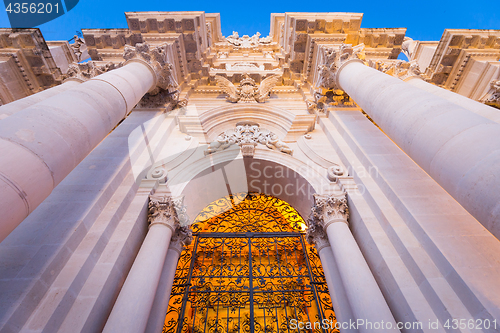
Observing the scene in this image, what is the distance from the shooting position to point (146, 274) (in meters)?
3.97

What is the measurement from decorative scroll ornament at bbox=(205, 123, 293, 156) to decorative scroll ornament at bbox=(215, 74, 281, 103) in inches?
68.3

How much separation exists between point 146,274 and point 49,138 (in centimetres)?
255

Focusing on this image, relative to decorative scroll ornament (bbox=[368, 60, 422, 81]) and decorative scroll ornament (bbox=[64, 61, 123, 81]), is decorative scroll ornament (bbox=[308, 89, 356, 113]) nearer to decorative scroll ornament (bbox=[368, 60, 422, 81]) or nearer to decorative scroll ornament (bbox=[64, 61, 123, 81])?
decorative scroll ornament (bbox=[368, 60, 422, 81])

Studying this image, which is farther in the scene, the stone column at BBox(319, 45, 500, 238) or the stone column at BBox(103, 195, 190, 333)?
the stone column at BBox(103, 195, 190, 333)

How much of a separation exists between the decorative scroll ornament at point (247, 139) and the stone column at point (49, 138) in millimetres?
2664

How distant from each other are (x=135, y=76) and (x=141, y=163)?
235 centimetres

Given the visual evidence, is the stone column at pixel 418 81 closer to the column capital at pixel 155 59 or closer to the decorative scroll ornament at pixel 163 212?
the column capital at pixel 155 59

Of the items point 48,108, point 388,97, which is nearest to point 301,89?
point 388,97

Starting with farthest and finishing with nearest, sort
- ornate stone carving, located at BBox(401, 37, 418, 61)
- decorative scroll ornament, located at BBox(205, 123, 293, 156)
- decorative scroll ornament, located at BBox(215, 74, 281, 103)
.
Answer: ornate stone carving, located at BBox(401, 37, 418, 61) < decorative scroll ornament, located at BBox(215, 74, 281, 103) < decorative scroll ornament, located at BBox(205, 123, 293, 156)

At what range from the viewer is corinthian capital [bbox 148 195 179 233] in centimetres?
501

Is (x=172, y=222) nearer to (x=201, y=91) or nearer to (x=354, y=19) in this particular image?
(x=201, y=91)

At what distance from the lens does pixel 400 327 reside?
3479 millimetres

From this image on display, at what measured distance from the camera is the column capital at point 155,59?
713 centimetres

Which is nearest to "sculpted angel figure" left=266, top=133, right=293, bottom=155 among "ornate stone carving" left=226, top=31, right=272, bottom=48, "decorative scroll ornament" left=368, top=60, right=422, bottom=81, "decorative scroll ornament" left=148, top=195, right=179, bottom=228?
"decorative scroll ornament" left=148, top=195, right=179, bottom=228
